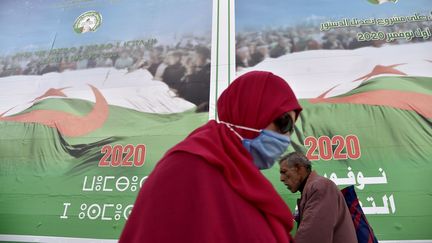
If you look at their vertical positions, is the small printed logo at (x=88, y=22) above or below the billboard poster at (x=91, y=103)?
above

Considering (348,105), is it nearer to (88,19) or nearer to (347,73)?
(347,73)

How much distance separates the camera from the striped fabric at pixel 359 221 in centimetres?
122

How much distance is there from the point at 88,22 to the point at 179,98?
1344 millimetres

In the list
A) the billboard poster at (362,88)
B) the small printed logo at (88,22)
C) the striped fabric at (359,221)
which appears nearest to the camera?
the striped fabric at (359,221)

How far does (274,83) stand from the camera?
67 cm

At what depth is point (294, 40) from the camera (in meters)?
2.50

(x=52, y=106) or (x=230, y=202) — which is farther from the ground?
(x=52, y=106)

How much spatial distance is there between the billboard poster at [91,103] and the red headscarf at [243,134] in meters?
1.76

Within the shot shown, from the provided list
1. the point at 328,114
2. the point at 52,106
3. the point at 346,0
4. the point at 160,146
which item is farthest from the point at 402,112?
the point at 52,106

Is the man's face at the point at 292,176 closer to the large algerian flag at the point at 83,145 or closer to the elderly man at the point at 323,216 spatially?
the elderly man at the point at 323,216

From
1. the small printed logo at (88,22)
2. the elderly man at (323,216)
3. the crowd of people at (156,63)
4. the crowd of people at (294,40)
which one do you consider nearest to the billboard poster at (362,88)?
the crowd of people at (294,40)

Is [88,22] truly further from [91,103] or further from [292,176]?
[292,176]

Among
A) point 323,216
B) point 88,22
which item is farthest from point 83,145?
point 323,216

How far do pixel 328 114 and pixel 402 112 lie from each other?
49 cm
